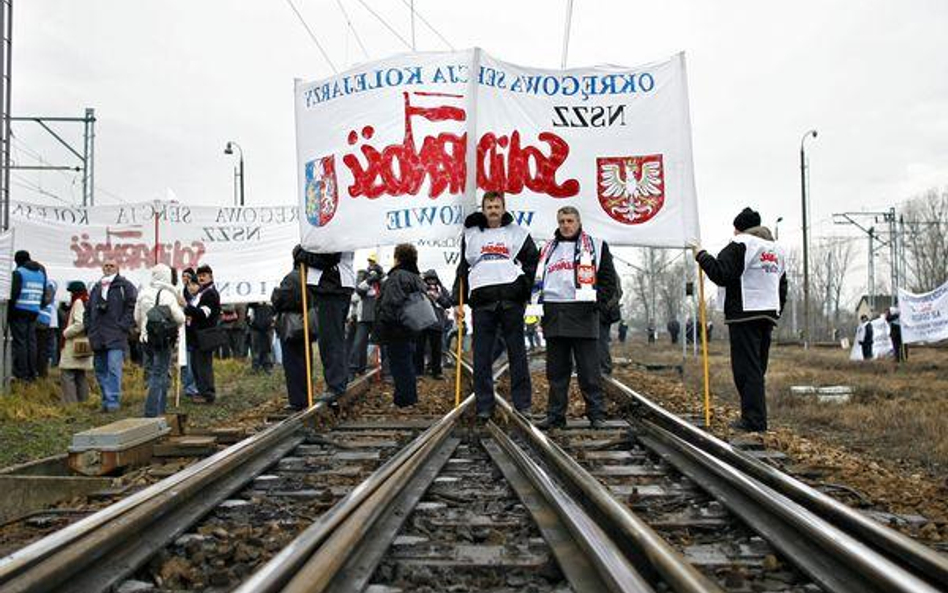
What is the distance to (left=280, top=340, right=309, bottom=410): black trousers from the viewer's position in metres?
7.96

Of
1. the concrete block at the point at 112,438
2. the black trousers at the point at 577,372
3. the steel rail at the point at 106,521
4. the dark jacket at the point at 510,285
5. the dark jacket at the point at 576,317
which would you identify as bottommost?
the steel rail at the point at 106,521

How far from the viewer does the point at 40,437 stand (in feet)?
25.1

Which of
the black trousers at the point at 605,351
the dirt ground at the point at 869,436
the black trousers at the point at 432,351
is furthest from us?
the black trousers at the point at 432,351

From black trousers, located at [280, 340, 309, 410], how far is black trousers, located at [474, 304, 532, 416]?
1.93 meters

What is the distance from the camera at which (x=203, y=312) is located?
33.7 ft

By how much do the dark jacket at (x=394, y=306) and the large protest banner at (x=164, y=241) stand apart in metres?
7.13

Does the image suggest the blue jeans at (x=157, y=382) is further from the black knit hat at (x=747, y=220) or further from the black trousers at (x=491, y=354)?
the black knit hat at (x=747, y=220)

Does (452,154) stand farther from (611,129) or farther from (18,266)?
(18,266)

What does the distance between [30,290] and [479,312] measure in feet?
24.4

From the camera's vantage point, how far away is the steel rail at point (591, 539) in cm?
260

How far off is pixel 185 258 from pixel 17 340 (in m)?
4.32

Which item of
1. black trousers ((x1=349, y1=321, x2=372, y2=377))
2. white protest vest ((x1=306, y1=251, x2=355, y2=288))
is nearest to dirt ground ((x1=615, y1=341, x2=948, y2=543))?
white protest vest ((x1=306, y1=251, x2=355, y2=288))

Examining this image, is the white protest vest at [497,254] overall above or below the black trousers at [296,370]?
above

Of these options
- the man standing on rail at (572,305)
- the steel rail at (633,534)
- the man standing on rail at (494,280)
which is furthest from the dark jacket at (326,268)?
the steel rail at (633,534)
